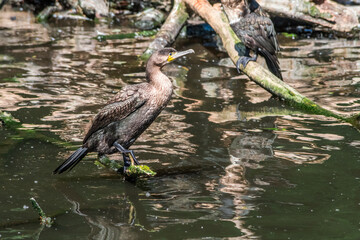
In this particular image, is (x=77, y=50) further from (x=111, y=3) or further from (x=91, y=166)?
(x=91, y=166)

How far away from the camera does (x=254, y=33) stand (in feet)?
29.4

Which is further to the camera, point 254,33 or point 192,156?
point 254,33

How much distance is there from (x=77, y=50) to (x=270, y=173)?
6.87 m

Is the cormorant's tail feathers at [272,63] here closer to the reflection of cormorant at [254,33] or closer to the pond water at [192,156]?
the reflection of cormorant at [254,33]

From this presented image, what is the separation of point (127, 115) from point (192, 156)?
1.03 meters

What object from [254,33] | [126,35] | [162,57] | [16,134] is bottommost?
[16,134]

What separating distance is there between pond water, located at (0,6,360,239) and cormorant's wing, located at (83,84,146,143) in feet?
1.69

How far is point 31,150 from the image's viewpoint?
6.86 metres

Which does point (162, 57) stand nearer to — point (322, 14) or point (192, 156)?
point (192, 156)

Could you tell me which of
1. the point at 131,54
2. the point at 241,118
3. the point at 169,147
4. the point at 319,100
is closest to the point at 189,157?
the point at 169,147

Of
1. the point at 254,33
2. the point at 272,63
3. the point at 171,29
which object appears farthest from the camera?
the point at 171,29

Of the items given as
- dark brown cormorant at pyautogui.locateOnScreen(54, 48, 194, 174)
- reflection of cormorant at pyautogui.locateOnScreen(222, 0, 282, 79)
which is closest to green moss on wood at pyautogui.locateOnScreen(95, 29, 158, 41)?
reflection of cormorant at pyautogui.locateOnScreen(222, 0, 282, 79)

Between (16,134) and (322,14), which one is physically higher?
(322,14)

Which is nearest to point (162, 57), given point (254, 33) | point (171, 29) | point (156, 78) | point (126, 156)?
point (156, 78)
